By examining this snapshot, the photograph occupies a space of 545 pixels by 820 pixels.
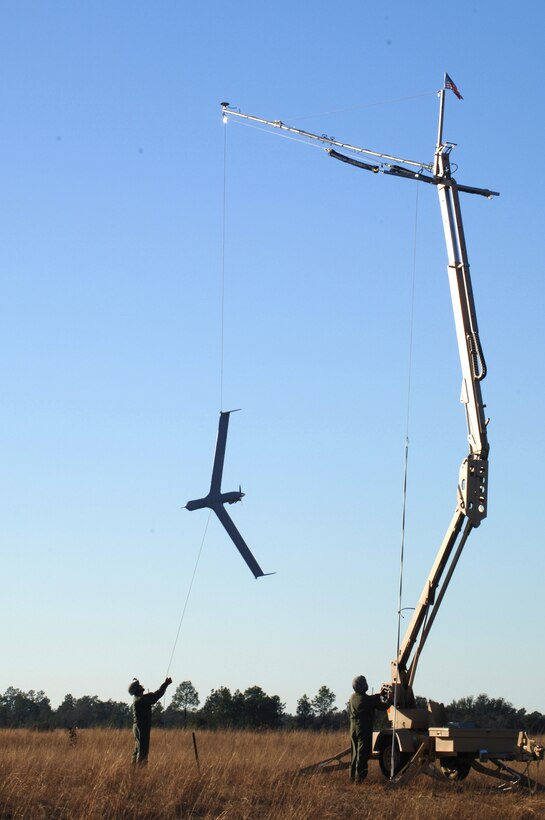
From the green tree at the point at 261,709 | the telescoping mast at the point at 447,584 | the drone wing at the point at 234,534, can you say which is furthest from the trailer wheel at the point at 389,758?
the green tree at the point at 261,709

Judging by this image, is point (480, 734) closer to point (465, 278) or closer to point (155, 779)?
point (155, 779)

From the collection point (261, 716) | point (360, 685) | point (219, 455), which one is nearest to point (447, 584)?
point (360, 685)

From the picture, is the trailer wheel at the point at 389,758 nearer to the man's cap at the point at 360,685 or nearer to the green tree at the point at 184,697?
the man's cap at the point at 360,685

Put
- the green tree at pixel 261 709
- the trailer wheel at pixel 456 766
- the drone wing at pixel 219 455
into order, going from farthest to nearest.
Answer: the green tree at pixel 261 709
the drone wing at pixel 219 455
the trailer wheel at pixel 456 766

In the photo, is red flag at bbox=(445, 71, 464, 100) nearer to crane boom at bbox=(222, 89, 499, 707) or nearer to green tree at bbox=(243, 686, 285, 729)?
crane boom at bbox=(222, 89, 499, 707)

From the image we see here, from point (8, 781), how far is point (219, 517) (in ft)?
42.9

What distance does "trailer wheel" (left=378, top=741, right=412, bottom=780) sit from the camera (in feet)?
65.9

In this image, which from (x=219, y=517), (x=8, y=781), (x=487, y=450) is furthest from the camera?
(x=219, y=517)

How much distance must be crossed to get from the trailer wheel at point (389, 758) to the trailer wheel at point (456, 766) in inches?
23.2

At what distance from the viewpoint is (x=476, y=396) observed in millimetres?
20875

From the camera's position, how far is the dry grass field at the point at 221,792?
15656 millimetres

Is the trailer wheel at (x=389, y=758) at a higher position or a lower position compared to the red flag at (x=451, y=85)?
lower

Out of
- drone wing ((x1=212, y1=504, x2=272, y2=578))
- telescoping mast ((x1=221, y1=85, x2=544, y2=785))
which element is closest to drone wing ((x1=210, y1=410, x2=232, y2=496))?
drone wing ((x1=212, y1=504, x2=272, y2=578))

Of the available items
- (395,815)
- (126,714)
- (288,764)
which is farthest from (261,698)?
(395,815)
